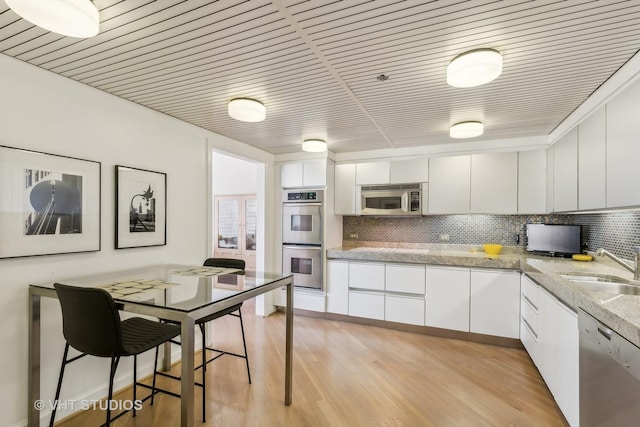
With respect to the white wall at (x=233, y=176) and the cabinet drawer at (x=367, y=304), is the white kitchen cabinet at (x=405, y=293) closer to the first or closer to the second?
the cabinet drawer at (x=367, y=304)

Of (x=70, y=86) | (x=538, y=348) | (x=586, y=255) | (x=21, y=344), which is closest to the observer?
(x=21, y=344)

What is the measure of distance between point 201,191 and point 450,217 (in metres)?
3.10

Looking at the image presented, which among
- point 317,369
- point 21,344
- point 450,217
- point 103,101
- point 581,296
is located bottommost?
point 317,369

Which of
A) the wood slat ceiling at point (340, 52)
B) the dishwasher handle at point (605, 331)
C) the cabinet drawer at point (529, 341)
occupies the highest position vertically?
the wood slat ceiling at point (340, 52)

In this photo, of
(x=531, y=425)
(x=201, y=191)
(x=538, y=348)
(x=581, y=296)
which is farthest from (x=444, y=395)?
(x=201, y=191)

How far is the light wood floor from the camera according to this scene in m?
2.14

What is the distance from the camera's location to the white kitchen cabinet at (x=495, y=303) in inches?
129

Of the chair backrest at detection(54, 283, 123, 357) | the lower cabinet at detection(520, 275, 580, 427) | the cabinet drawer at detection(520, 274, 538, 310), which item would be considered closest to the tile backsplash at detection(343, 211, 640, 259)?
the cabinet drawer at detection(520, 274, 538, 310)

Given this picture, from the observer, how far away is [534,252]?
3613 mm

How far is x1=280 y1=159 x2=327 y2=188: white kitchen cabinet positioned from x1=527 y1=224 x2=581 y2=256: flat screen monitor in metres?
2.52

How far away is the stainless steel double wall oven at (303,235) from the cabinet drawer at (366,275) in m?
0.45

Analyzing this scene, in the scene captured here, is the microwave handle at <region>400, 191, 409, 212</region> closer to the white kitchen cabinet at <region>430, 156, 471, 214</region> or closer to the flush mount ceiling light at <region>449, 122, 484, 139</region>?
the white kitchen cabinet at <region>430, 156, 471, 214</region>

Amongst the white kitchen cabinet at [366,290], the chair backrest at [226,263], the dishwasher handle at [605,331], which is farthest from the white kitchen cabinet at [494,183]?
the chair backrest at [226,263]

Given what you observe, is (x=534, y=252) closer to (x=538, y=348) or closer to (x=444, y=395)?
(x=538, y=348)
